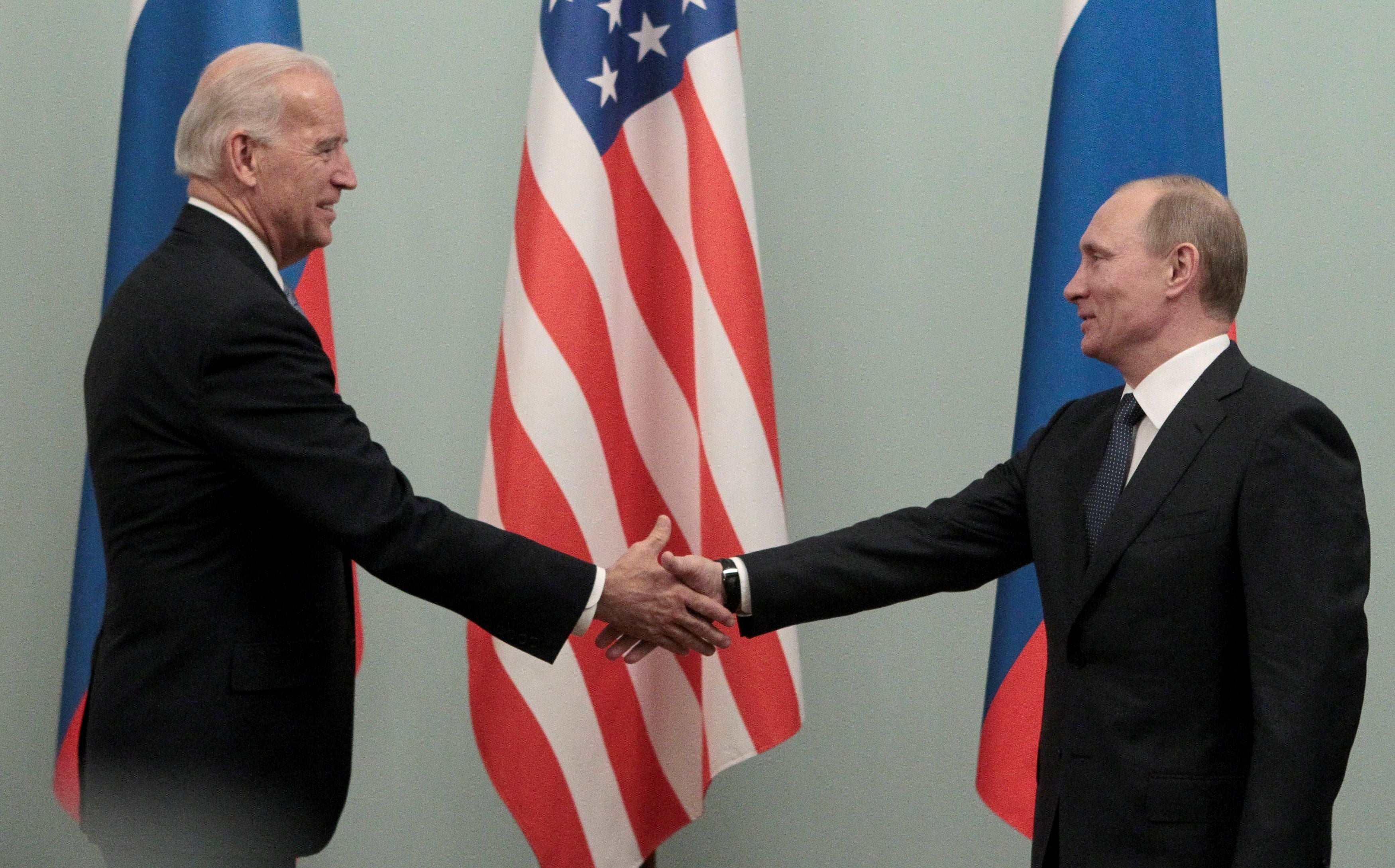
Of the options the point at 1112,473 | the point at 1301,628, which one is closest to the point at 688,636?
the point at 1112,473

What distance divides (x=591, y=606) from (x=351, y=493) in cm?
46

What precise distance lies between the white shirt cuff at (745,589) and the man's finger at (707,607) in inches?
1.0

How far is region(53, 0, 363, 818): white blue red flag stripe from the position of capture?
8.72 ft

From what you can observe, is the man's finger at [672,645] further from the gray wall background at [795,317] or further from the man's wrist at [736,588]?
the gray wall background at [795,317]

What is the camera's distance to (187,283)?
69.4 inches

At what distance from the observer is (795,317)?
311cm

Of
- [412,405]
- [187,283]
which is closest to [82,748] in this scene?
[187,283]

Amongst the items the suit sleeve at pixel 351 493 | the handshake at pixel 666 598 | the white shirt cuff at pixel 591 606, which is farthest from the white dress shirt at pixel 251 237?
the handshake at pixel 666 598

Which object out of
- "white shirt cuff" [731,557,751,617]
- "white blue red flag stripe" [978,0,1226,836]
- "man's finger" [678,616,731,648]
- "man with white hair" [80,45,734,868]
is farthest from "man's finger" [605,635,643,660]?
"white blue red flag stripe" [978,0,1226,836]

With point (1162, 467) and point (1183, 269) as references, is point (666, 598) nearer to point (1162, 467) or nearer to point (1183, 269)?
point (1162, 467)

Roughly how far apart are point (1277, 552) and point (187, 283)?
1.47 metres

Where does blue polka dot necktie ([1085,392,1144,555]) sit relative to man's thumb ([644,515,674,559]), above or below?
above

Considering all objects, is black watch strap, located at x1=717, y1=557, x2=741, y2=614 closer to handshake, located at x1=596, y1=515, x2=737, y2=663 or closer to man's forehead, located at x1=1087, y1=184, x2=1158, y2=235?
handshake, located at x1=596, y1=515, x2=737, y2=663

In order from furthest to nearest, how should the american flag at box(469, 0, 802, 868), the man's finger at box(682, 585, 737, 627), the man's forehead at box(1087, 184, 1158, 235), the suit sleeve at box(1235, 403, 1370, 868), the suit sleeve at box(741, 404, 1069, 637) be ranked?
the american flag at box(469, 0, 802, 868) → the man's finger at box(682, 585, 737, 627) → the suit sleeve at box(741, 404, 1069, 637) → the man's forehead at box(1087, 184, 1158, 235) → the suit sleeve at box(1235, 403, 1370, 868)
